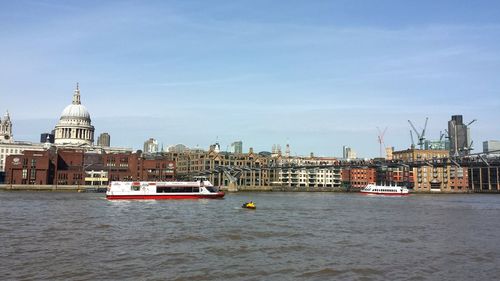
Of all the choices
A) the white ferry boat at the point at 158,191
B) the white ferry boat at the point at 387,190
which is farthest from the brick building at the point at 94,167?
the white ferry boat at the point at 158,191

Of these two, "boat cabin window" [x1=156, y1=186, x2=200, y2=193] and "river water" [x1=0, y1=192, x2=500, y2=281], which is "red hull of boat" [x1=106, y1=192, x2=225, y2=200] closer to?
"boat cabin window" [x1=156, y1=186, x2=200, y2=193]

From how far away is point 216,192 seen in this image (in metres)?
99.3

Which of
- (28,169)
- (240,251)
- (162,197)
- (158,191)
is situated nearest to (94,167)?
(28,169)

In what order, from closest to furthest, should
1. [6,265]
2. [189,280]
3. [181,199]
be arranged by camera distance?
[189,280], [6,265], [181,199]

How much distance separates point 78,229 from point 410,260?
26.0 m

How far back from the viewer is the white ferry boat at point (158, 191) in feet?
299

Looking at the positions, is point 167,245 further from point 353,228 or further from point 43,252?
point 353,228

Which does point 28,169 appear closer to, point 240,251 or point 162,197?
point 162,197

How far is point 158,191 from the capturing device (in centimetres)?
9369

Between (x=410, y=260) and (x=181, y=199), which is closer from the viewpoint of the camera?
(x=410, y=260)

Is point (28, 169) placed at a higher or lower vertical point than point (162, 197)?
higher

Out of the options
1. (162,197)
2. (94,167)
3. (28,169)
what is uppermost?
(94,167)

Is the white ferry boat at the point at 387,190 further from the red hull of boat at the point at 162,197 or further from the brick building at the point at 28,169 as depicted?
the brick building at the point at 28,169

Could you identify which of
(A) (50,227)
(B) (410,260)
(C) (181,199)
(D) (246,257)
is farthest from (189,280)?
Answer: (C) (181,199)
